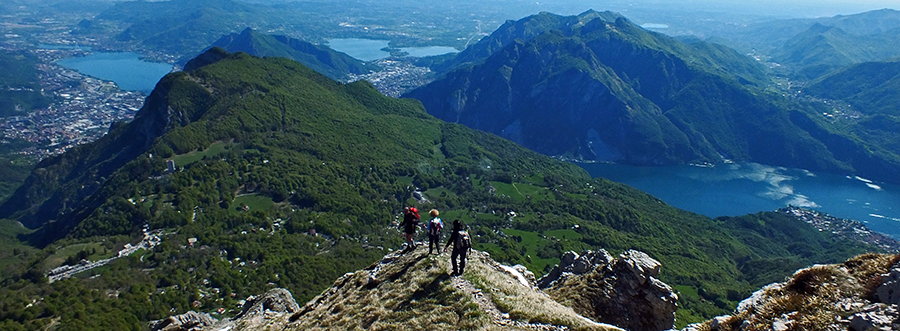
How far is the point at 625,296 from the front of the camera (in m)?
28.1

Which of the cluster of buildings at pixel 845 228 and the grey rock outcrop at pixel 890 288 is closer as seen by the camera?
the grey rock outcrop at pixel 890 288

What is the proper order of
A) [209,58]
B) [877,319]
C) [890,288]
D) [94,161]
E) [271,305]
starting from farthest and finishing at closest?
[209,58]
[94,161]
[271,305]
[890,288]
[877,319]

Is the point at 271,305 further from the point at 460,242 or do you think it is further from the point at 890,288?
the point at 890,288

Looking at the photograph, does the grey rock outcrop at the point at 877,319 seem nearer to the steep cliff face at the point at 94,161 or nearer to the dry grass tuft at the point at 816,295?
the dry grass tuft at the point at 816,295

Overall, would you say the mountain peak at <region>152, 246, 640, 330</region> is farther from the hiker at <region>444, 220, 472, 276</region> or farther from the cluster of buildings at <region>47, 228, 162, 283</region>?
the cluster of buildings at <region>47, 228, 162, 283</region>

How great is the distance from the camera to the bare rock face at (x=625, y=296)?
27.3 metres

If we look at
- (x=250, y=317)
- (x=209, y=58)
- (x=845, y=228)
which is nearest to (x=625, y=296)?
(x=250, y=317)

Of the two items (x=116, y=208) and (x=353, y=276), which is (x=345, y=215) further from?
(x=353, y=276)

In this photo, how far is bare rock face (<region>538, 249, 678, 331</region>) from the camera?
27312 mm

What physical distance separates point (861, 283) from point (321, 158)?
130 meters

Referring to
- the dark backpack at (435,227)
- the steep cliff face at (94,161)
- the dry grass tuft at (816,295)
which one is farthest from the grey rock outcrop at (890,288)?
the steep cliff face at (94,161)

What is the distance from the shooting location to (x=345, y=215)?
4146 inches

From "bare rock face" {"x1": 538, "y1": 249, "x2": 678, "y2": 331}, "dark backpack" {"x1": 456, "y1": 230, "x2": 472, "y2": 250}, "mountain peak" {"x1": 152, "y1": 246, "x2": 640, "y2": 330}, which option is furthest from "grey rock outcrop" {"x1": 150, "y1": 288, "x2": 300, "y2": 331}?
"bare rock face" {"x1": 538, "y1": 249, "x2": 678, "y2": 331}

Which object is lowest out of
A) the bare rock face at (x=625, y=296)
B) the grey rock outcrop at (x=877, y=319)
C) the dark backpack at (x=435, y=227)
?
the bare rock face at (x=625, y=296)
